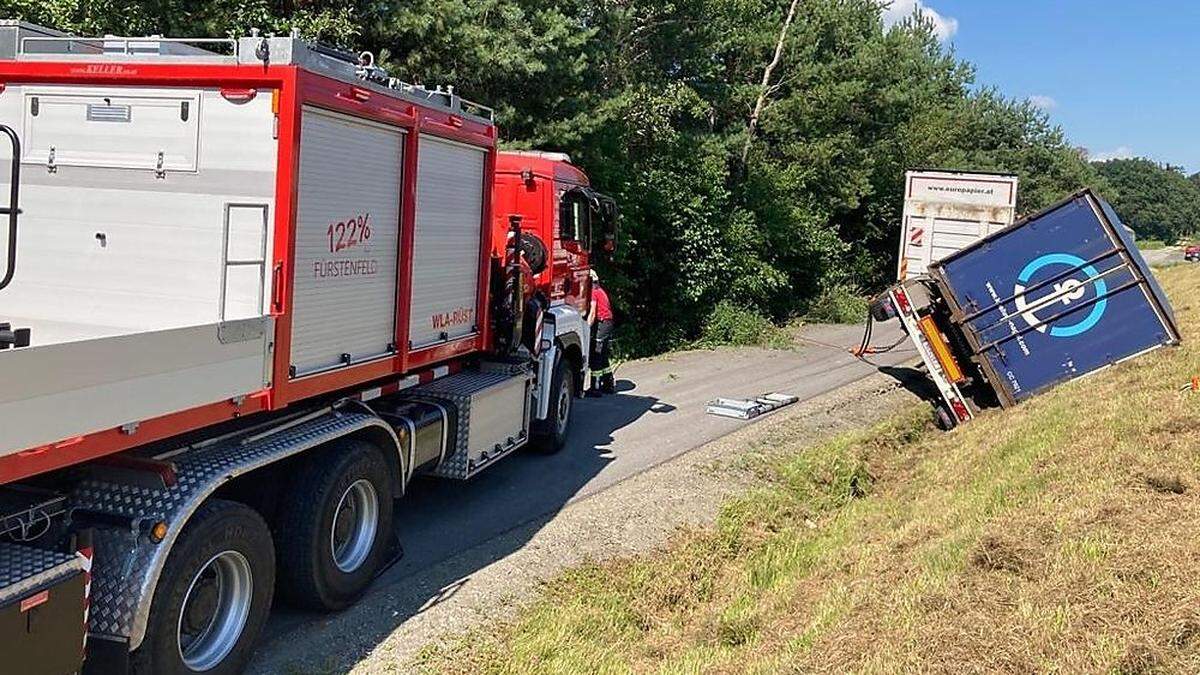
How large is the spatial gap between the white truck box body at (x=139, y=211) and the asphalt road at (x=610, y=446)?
1.93 m

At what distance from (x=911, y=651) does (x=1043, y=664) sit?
54cm

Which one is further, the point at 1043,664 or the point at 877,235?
the point at 877,235

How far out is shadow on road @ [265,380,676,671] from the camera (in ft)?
19.1

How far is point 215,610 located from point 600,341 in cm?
843

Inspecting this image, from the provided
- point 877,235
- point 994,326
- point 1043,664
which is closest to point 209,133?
point 1043,664

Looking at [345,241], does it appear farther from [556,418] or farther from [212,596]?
[556,418]

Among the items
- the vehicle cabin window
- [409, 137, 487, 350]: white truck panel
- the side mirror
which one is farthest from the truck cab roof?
[409, 137, 487, 350]: white truck panel

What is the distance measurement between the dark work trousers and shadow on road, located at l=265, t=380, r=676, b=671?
4.50ft

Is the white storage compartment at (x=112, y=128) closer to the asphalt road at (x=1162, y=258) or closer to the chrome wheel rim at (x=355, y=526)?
the chrome wheel rim at (x=355, y=526)

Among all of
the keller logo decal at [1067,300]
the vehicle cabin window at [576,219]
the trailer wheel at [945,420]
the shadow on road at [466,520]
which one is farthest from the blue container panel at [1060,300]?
the shadow on road at [466,520]

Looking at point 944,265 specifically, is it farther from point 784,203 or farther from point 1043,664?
point 784,203

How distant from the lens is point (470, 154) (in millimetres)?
7676

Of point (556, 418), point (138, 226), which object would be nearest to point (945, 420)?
point (556, 418)

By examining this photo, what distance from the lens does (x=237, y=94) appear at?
5.20 m
